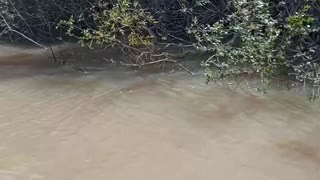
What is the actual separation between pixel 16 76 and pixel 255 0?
132 inches

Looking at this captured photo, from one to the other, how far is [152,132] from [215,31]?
175cm

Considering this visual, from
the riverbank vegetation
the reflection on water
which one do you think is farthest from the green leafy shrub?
the reflection on water

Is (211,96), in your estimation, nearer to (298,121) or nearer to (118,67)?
(298,121)

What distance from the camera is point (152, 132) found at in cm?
438

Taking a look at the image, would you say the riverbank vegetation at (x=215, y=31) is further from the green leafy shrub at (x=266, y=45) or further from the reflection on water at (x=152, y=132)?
the reflection on water at (x=152, y=132)

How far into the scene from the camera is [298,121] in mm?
4547

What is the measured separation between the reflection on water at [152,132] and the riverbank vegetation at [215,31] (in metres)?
0.36

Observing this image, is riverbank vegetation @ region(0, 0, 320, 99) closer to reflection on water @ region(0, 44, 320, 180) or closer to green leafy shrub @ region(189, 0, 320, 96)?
green leafy shrub @ region(189, 0, 320, 96)

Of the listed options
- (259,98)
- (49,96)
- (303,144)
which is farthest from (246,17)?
(49,96)

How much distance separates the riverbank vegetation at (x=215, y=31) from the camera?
537 cm

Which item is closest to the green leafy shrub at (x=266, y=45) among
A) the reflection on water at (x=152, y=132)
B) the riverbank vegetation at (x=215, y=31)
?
the riverbank vegetation at (x=215, y=31)

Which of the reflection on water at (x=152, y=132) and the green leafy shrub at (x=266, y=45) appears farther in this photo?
the green leafy shrub at (x=266, y=45)

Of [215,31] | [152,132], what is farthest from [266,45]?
[152,132]

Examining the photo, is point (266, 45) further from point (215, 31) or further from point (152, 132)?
point (152, 132)
